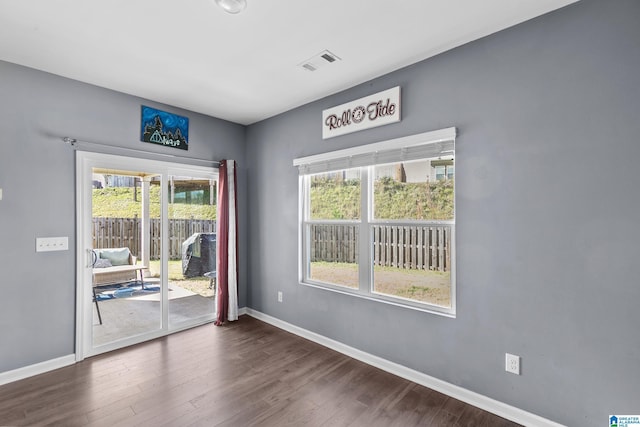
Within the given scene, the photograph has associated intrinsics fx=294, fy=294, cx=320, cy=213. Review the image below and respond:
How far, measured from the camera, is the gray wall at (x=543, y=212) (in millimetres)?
1748

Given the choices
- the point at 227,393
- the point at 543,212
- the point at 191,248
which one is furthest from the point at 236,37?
the point at 227,393

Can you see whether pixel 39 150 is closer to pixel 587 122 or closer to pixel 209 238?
pixel 209 238

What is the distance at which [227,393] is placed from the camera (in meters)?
2.41

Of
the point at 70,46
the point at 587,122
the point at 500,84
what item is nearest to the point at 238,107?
the point at 70,46

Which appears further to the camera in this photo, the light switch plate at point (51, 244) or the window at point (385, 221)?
the light switch plate at point (51, 244)

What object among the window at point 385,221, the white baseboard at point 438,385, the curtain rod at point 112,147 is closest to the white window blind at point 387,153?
the window at point 385,221

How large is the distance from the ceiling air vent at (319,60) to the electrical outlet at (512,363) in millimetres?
2714

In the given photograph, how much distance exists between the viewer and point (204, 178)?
4055 millimetres

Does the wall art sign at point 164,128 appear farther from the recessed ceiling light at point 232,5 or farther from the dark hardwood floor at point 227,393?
the dark hardwood floor at point 227,393

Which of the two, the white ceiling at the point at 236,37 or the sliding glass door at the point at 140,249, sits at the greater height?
the white ceiling at the point at 236,37

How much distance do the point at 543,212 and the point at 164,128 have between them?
3.90 m

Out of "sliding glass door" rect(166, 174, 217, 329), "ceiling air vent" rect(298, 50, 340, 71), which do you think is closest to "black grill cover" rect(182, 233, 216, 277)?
"sliding glass door" rect(166, 174, 217, 329)

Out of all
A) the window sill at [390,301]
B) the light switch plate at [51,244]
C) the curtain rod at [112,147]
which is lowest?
the window sill at [390,301]

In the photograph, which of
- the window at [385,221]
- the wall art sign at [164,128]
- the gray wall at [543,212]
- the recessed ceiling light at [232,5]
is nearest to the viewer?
the gray wall at [543,212]
